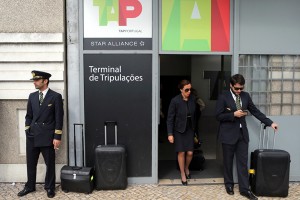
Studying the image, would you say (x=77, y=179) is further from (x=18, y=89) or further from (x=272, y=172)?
(x=272, y=172)

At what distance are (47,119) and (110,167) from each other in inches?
48.4

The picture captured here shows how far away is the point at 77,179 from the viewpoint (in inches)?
206

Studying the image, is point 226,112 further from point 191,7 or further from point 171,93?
point 171,93

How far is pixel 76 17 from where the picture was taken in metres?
5.50

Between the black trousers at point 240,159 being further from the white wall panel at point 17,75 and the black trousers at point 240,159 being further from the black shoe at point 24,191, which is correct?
the black shoe at point 24,191

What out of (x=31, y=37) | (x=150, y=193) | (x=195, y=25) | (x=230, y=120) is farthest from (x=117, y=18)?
(x=150, y=193)

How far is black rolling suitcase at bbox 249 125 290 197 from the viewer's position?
5125 mm

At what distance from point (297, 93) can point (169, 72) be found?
691 cm

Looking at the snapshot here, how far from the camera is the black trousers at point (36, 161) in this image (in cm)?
521

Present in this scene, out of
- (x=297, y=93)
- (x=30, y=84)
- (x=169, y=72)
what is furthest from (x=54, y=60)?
(x=169, y=72)

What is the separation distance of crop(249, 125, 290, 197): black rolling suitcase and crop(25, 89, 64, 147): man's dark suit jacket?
311 cm

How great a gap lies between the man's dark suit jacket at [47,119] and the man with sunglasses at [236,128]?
2467mm

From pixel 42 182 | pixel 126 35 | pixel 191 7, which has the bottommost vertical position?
pixel 42 182

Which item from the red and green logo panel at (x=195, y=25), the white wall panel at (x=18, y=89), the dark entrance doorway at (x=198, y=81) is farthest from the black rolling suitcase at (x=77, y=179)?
the dark entrance doorway at (x=198, y=81)
